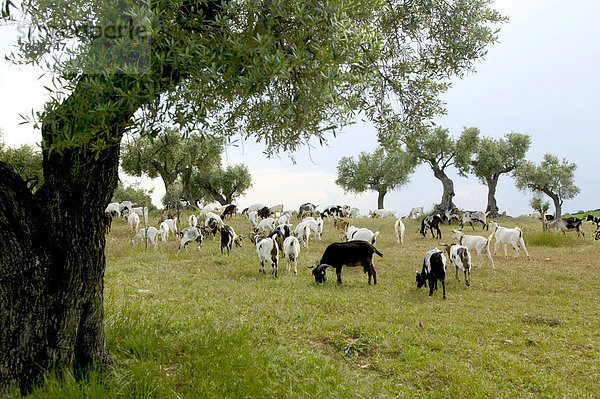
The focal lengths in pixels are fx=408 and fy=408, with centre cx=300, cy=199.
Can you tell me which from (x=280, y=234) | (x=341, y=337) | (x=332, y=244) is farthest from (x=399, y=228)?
(x=341, y=337)

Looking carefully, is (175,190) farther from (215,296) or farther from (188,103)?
(188,103)

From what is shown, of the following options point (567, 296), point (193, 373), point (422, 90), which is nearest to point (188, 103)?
point (193, 373)

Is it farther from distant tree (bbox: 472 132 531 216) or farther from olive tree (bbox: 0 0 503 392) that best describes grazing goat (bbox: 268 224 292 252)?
distant tree (bbox: 472 132 531 216)

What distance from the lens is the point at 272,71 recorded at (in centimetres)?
524

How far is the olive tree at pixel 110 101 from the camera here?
17.3 feet

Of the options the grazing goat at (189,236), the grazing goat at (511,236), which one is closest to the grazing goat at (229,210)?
the grazing goat at (189,236)

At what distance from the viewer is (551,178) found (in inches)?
2005

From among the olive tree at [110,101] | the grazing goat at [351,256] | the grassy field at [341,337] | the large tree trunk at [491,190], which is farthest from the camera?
the large tree trunk at [491,190]

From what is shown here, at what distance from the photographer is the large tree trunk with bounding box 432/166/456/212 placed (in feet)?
152

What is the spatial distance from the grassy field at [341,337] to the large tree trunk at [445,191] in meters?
30.6

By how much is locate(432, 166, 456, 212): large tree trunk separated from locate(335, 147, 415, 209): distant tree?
875 centimetres

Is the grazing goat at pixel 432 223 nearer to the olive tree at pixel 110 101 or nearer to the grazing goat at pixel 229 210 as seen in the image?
the grazing goat at pixel 229 210

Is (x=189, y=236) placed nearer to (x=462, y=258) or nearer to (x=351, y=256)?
(x=351, y=256)

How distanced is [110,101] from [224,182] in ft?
179
